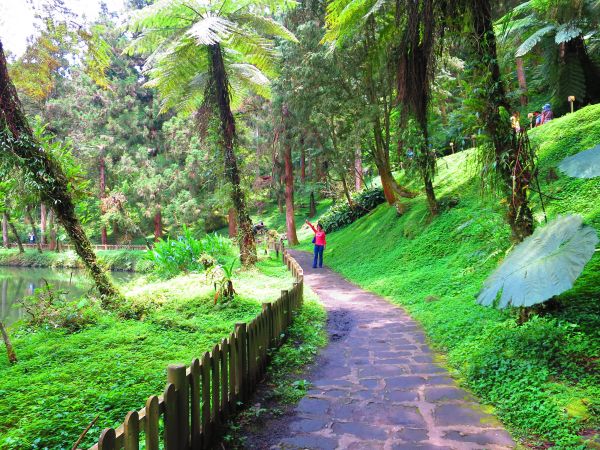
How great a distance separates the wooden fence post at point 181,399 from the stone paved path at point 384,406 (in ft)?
2.19

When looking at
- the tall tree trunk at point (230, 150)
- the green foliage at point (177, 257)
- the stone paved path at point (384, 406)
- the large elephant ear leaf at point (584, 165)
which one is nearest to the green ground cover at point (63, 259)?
the green foliage at point (177, 257)

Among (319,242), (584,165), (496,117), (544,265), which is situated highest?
(496,117)

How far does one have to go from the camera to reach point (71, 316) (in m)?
6.20

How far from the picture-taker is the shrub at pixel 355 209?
19.7 metres

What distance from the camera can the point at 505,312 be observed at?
5.00 m

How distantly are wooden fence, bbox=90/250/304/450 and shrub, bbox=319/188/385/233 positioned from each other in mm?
15629

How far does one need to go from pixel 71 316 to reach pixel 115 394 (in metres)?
3.27

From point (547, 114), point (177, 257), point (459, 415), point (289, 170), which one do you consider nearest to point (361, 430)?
point (459, 415)

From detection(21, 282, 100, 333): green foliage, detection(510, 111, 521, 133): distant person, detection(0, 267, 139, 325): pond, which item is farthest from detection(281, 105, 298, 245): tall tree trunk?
detection(510, 111, 521, 133): distant person

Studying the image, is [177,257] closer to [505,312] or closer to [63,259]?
[505,312]

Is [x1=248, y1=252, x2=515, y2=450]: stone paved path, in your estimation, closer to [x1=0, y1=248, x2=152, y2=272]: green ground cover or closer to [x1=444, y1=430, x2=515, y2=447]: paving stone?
[x1=444, y1=430, x2=515, y2=447]: paving stone

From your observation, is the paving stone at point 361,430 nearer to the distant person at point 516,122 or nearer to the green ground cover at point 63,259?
the distant person at point 516,122

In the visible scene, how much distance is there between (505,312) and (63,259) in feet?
109

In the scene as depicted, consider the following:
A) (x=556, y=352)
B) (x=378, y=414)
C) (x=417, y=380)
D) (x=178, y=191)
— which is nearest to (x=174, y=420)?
(x=378, y=414)
